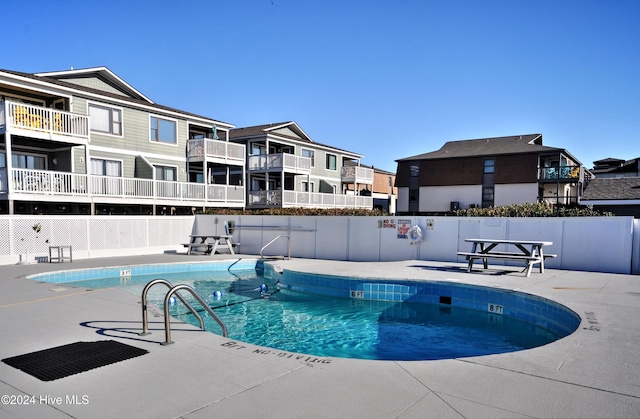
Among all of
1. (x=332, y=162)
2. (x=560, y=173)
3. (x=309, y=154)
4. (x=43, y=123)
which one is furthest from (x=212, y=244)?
(x=560, y=173)

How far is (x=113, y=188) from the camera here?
63.1 ft

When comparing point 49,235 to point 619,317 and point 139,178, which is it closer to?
point 139,178

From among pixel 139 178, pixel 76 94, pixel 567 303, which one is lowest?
pixel 567 303

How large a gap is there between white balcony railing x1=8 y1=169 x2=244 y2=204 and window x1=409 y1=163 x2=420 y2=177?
66.2ft

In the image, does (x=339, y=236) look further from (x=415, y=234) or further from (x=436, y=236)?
(x=436, y=236)

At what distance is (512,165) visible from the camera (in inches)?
1356

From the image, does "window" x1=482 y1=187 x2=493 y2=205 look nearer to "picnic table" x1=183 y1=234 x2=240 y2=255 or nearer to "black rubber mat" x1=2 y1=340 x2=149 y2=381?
"picnic table" x1=183 y1=234 x2=240 y2=255

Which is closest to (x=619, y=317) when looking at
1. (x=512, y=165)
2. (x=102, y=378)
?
(x=102, y=378)

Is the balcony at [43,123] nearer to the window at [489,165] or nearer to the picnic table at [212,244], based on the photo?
the picnic table at [212,244]

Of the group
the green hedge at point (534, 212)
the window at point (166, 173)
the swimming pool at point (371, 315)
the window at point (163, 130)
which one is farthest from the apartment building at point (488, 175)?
the swimming pool at point (371, 315)

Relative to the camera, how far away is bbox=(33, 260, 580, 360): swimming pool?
7.25 metres

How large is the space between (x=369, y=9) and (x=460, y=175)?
89.3 ft

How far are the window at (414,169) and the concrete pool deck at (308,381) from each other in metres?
34.2

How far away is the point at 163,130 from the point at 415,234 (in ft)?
53.3
